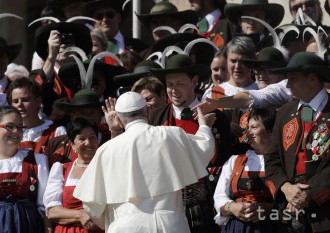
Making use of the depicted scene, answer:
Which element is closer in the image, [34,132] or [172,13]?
[34,132]

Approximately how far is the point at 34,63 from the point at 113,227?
521 cm

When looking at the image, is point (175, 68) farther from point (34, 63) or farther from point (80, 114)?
point (34, 63)

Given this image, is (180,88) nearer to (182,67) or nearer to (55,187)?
(182,67)

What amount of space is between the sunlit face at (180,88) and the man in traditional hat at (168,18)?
274 centimetres

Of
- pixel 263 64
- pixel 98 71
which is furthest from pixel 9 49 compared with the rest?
pixel 263 64

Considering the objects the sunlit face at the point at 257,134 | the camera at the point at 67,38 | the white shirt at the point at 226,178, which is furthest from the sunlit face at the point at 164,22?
the white shirt at the point at 226,178

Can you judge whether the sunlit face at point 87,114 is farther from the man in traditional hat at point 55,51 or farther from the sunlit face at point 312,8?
the sunlit face at point 312,8

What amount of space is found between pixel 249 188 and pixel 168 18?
392 centimetres

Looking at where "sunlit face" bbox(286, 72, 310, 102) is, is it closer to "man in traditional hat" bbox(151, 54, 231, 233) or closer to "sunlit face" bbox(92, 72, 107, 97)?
"man in traditional hat" bbox(151, 54, 231, 233)

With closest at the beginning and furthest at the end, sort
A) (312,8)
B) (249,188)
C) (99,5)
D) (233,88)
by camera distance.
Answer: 1. (249,188)
2. (233,88)
3. (312,8)
4. (99,5)

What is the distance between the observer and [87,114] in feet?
43.3

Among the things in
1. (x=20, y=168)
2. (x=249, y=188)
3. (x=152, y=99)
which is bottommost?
(x=249, y=188)

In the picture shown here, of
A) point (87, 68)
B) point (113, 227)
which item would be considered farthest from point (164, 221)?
point (87, 68)

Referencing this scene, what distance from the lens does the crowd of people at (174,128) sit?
1099 cm
